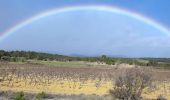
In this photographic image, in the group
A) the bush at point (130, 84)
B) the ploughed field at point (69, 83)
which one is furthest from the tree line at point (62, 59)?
the bush at point (130, 84)

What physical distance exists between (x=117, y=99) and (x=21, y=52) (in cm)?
11584

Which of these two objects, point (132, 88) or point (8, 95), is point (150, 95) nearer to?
point (132, 88)

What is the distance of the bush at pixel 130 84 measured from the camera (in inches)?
1282

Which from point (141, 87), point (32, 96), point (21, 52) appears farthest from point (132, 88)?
point (21, 52)

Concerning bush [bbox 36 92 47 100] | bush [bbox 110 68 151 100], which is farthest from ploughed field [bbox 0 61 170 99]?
bush [bbox 36 92 47 100]

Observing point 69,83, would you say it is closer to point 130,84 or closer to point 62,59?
point 130,84

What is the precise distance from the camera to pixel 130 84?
32.6 meters

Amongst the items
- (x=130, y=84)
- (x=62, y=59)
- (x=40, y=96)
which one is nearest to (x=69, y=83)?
(x=130, y=84)

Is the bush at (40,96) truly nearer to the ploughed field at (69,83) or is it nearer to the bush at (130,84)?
the ploughed field at (69,83)

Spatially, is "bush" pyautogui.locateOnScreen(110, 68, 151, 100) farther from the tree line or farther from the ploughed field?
the tree line

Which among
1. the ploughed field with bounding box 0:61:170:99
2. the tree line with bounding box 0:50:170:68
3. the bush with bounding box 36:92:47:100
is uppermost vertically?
the tree line with bounding box 0:50:170:68

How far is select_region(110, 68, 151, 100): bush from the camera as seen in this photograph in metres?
32.6

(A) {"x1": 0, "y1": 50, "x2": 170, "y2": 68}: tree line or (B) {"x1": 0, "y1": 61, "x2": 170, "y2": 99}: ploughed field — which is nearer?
(B) {"x1": 0, "y1": 61, "x2": 170, "y2": 99}: ploughed field

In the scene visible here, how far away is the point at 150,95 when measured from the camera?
3938 centimetres
